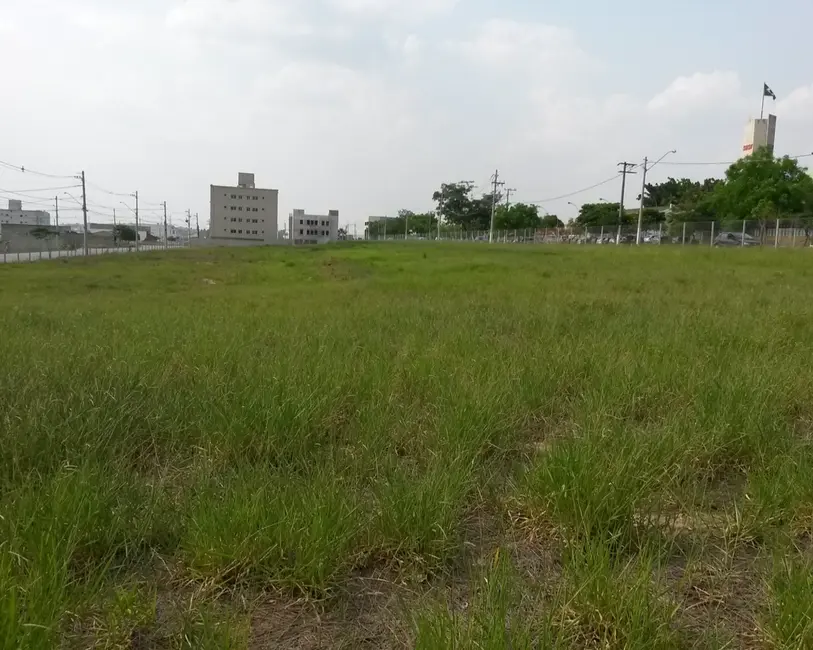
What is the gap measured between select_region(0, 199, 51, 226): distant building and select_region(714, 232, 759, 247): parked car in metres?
117

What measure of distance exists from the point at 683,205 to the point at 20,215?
381 ft

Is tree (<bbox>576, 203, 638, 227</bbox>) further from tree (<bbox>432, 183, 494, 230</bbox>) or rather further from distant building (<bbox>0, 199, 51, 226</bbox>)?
distant building (<bbox>0, 199, 51, 226</bbox>)

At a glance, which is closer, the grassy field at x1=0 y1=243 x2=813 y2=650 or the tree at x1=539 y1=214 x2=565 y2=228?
the grassy field at x1=0 y1=243 x2=813 y2=650

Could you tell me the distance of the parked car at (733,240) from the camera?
33.5 metres

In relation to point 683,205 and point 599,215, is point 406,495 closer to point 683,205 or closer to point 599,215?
point 683,205

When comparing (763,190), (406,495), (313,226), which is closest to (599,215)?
(763,190)

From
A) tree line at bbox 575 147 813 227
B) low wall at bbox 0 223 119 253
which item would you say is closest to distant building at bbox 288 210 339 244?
low wall at bbox 0 223 119 253

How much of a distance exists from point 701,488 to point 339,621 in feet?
6.89

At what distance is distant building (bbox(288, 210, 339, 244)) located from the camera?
109438 mm

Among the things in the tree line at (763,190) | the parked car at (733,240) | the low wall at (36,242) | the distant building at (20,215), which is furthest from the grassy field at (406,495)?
the distant building at (20,215)

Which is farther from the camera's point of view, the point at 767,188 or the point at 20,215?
the point at 20,215

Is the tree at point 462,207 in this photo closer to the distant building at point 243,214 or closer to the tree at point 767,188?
the distant building at point 243,214

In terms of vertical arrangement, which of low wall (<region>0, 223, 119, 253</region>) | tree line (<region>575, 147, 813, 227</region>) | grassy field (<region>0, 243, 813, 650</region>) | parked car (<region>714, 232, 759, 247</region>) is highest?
tree line (<region>575, 147, 813, 227</region>)

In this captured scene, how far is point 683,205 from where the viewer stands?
61250 mm
